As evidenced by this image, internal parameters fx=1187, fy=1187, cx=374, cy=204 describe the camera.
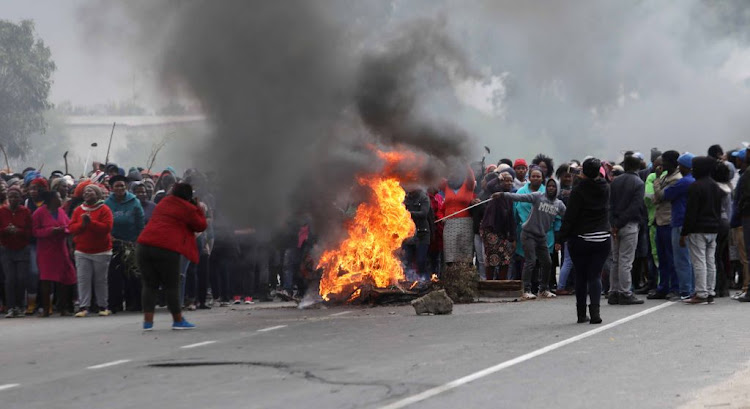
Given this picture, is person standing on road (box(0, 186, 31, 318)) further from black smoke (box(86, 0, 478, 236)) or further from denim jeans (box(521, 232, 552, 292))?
denim jeans (box(521, 232, 552, 292))

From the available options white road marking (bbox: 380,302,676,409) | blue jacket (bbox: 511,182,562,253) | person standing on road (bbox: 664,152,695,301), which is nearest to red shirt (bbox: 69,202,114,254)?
blue jacket (bbox: 511,182,562,253)

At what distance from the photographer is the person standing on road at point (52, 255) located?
1816 centimetres

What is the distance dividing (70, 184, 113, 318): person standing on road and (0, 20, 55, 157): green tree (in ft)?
118

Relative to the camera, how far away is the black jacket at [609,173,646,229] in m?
16.9

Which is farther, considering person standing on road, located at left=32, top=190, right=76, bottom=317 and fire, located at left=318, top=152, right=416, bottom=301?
person standing on road, located at left=32, top=190, right=76, bottom=317

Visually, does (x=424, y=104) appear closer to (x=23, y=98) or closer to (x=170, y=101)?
(x=170, y=101)

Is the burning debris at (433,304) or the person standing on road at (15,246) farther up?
the person standing on road at (15,246)

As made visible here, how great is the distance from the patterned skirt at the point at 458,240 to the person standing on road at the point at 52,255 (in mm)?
5954

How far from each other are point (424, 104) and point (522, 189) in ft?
→ 8.11

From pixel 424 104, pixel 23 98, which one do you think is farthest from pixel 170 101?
pixel 23 98

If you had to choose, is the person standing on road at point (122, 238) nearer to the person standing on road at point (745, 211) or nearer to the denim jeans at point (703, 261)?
the denim jeans at point (703, 261)

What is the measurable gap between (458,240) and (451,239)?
12 cm

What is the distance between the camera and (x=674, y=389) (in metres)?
8.91

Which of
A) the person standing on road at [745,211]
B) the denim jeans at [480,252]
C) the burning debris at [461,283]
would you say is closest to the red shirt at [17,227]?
the burning debris at [461,283]
